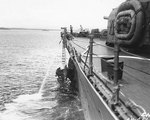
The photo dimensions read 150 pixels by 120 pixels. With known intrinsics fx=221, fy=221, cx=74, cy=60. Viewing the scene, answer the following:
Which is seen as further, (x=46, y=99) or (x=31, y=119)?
(x=46, y=99)

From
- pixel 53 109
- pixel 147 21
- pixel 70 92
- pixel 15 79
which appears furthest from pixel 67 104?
pixel 15 79

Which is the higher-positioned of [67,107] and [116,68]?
[116,68]

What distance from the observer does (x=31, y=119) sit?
12.6 metres

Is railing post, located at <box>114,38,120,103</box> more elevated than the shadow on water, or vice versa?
railing post, located at <box>114,38,120,103</box>

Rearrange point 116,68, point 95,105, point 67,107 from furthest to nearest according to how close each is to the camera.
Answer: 1. point 67,107
2. point 95,105
3. point 116,68

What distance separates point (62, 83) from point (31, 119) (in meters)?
7.65

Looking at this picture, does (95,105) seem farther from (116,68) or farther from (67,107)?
(67,107)

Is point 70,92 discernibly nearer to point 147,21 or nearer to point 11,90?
point 11,90

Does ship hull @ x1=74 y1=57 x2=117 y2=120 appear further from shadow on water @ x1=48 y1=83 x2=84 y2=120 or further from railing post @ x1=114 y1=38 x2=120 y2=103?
shadow on water @ x1=48 y1=83 x2=84 y2=120

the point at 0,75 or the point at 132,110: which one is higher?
the point at 132,110

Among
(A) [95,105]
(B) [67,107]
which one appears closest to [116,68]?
(A) [95,105]

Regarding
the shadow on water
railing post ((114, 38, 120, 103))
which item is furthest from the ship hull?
the shadow on water

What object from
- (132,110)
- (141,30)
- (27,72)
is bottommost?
(27,72)

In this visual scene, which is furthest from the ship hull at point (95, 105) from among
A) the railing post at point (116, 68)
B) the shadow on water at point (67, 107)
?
the shadow on water at point (67, 107)
